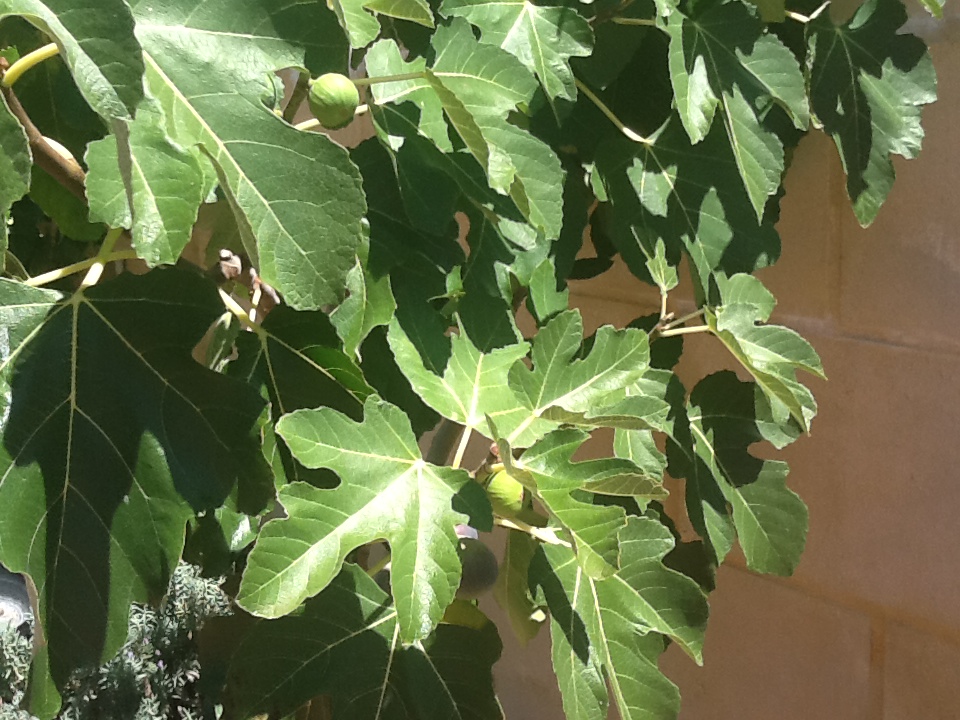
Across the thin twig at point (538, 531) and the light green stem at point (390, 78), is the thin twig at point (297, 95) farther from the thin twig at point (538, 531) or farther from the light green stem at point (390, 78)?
the thin twig at point (538, 531)

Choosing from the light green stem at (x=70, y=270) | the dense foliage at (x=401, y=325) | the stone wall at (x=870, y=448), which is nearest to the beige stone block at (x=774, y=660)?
the stone wall at (x=870, y=448)

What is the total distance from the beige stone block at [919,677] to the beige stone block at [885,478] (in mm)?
35

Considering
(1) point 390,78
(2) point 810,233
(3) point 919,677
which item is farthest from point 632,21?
(3) point 919,677

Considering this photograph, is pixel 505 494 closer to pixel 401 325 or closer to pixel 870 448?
pixel 401 325

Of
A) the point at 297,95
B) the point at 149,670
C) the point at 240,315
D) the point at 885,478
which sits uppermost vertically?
the point at 297,95

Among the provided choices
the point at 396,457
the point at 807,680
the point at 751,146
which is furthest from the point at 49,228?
the point at 807,680

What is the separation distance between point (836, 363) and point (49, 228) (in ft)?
3.01

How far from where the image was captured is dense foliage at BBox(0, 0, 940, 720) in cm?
42

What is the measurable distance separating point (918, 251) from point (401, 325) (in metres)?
0.52

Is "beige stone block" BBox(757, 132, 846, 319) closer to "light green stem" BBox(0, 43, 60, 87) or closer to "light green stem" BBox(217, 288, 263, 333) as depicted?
"light green stem" BBox(217, 288, 263, 333)

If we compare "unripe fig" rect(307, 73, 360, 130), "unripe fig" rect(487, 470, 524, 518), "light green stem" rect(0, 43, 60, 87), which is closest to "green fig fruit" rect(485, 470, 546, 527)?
"unripe fig" rect(487, 470, 524, 518)

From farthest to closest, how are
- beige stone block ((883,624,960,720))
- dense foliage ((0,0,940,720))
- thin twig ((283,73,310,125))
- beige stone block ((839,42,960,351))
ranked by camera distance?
beige stone block ((883,624,960,720)) < beige stone block ((839,42,960,351)) < thin twig ((283,73,310,125)) < dense foliage ((0,0,940,720))

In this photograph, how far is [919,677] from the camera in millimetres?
878

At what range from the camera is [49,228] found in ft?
3.31
